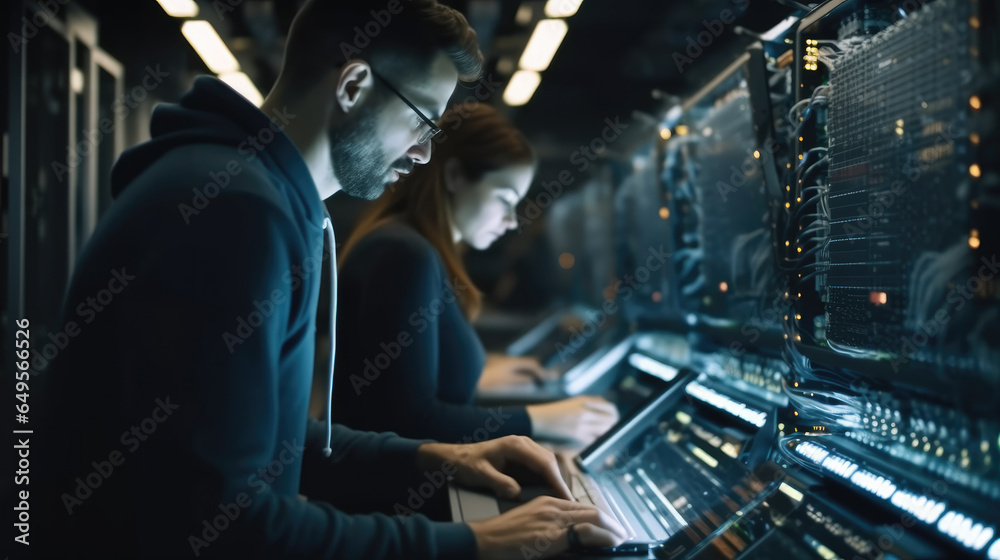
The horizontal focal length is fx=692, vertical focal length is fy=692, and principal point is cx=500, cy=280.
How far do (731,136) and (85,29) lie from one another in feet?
7.96

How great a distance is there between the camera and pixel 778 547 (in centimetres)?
94

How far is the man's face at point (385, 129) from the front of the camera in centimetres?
112

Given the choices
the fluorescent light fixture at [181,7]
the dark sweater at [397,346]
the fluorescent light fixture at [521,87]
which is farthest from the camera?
the fluorescent light fixture at [521,87]

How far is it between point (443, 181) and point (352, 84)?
59 cm

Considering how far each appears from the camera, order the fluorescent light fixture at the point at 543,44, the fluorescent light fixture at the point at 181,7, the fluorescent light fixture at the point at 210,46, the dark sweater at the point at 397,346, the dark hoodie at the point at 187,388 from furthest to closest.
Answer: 1. the fluorescent light fixture at the point at 543,44
2. the fluorescent light fixture at the point at 210,46
3. the fluorescent light fixture at the point at 181,7
4. the dark sweater at the point at 397,346
5. the dark hoodie at the point at 187,388

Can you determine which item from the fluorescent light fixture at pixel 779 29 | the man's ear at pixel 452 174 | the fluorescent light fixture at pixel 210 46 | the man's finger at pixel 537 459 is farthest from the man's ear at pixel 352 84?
the fluorescent light fixture at pixel 210 46

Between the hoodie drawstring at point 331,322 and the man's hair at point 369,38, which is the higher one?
the man's hair at point 369,38

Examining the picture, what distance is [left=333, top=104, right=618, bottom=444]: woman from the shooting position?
4.50 feet

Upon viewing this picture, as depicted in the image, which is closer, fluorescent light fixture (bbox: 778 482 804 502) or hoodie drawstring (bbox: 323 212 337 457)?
fluorescent light fixture (bbox: 778 482 804 502)

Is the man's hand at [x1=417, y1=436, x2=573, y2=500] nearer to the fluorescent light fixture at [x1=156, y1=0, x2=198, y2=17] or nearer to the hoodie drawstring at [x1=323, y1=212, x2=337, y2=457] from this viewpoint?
the hoodie drawstring at [x1=323, y1=212, x2=337, y2=457]

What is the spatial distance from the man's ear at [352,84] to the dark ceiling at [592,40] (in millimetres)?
714

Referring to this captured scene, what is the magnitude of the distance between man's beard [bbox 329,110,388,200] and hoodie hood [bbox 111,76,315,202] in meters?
0.08

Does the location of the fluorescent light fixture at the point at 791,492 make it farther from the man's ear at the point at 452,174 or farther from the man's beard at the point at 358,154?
the man's ear at the point at 452,174

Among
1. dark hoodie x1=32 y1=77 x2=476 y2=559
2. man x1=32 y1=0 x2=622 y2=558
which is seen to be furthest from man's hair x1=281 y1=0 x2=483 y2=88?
dark hoodie x1=32 y1=77 x2=476 y2=559
